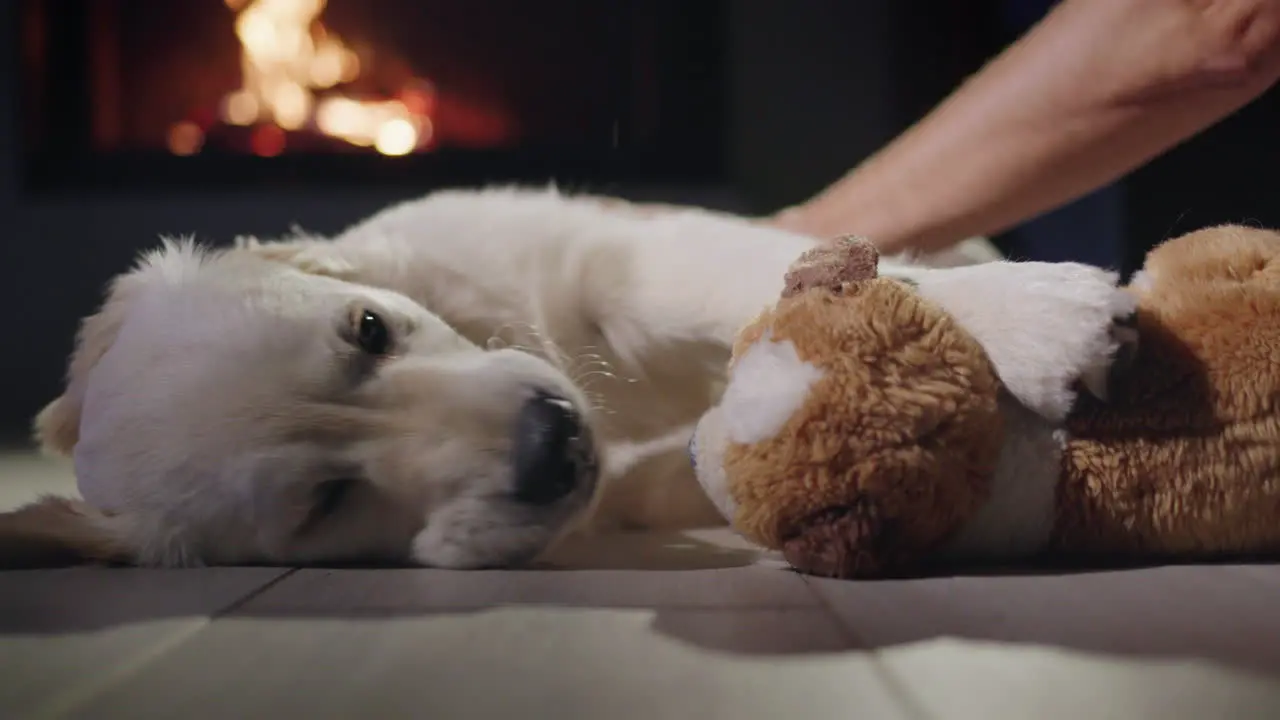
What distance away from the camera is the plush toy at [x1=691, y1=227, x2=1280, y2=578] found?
76cm

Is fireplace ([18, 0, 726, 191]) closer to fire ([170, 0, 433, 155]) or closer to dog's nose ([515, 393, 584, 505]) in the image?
fire ([170, 0, 433, 155])

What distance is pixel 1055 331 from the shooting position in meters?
0.75

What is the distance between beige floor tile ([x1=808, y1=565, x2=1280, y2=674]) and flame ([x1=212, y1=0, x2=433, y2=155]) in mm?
2623

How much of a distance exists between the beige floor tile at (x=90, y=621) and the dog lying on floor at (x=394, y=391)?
59 mm

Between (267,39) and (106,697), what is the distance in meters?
2.88

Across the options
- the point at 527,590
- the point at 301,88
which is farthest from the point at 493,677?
the point at 301,88

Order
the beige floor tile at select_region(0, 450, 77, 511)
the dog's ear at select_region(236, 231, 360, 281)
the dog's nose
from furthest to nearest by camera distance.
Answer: the beige floor tile at select_region(0, 450, 77, 511) < the dog's ear at select_region(236, 231, 360, 281) < the dog's nose

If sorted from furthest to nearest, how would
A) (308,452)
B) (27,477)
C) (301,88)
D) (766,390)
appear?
1. (301,88)
2. (27,477)
3. (308,452)
4. (766,390)

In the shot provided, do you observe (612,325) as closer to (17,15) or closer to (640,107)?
(640,107)

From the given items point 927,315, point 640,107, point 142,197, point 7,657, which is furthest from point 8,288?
point 927,315

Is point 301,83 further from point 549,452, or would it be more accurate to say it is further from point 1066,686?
point 1066,686

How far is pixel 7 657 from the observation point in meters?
0.72

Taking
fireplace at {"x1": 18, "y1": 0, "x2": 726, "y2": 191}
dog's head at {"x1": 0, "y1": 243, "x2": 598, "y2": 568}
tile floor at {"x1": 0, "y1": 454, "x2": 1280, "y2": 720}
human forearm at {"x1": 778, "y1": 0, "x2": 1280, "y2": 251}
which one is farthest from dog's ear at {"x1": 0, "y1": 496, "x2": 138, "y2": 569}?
fireplace at {"x1": 18, "y1": 0, "x2": 726, "y2": 191}

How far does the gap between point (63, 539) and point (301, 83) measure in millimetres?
2367
